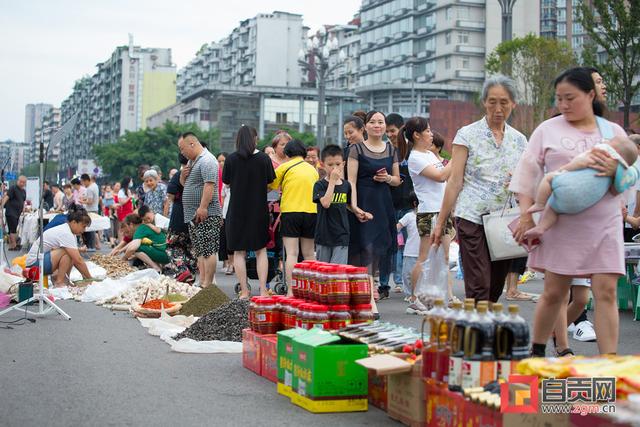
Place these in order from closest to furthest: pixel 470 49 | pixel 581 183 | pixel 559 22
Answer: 1. pixel 581 183
2. pixel 470 49
3. pixel 559 22

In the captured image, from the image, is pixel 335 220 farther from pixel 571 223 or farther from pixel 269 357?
pixel 571 223

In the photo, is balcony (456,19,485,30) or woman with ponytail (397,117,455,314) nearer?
woman with ponytail (397,117,455,314)

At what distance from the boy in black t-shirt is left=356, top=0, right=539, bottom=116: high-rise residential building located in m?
97.7

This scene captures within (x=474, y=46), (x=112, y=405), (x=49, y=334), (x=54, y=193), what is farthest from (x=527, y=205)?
(x=474, y=46)

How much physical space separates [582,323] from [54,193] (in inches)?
1122

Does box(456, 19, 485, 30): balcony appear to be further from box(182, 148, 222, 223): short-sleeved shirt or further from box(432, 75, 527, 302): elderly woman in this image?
box(432, 75, 527, 302): elderly woman

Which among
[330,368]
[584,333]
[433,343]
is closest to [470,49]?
[584,333]

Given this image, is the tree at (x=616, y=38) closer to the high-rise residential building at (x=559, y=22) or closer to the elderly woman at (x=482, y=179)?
the elderly woman at (x=482, y=179)

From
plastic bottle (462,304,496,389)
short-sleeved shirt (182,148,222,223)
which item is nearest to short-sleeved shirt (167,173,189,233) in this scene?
short-sleeved shirt (182,148,222,223)

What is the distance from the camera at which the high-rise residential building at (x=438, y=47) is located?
111m

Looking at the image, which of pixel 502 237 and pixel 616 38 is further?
pixel 616 38

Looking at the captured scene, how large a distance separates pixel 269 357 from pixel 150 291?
224 inches

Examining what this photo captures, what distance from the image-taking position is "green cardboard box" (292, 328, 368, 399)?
5609mm

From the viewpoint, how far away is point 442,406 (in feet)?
15.9
